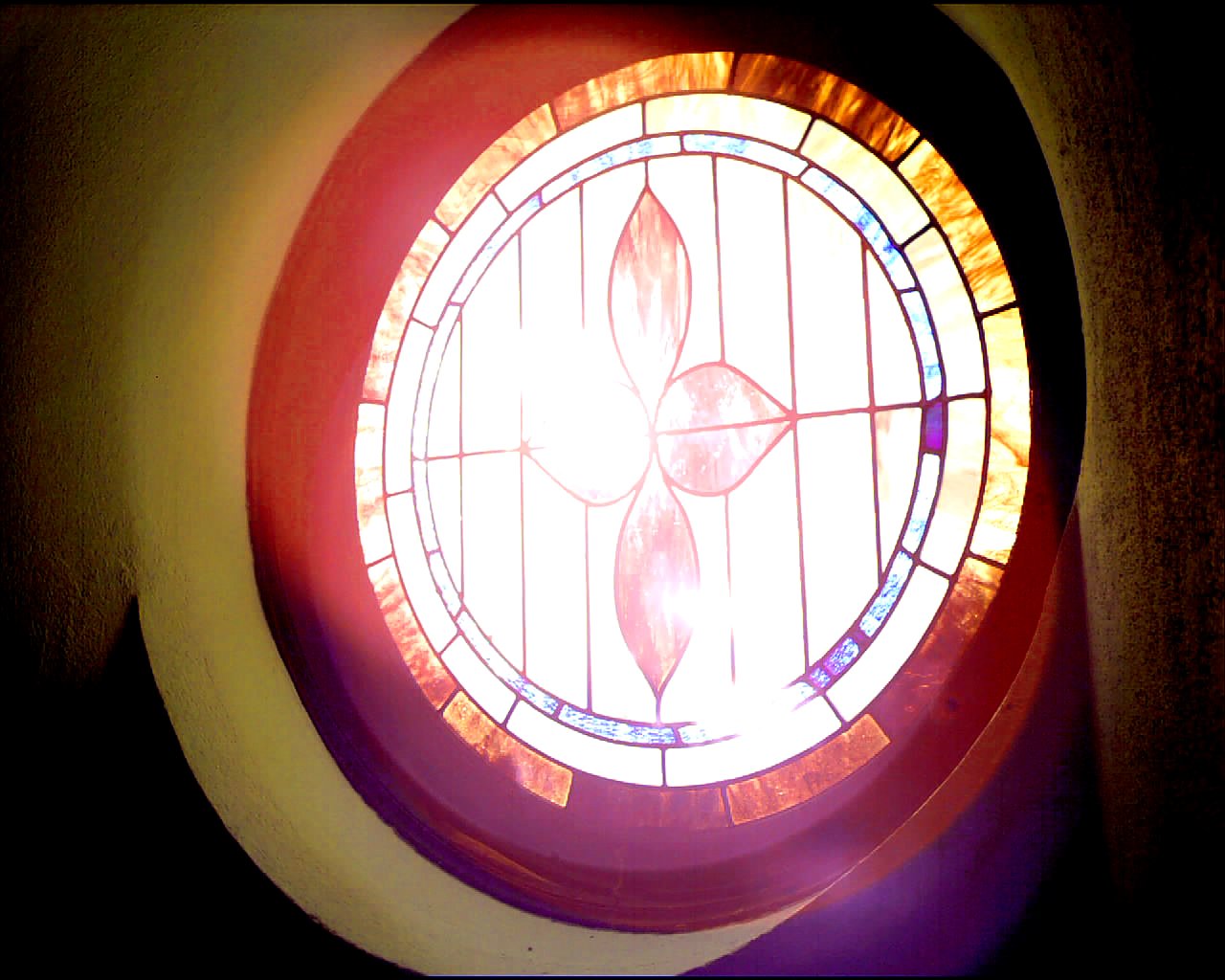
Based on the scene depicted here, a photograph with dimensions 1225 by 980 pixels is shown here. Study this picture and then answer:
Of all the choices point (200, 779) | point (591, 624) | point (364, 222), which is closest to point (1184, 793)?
point (591, 624)

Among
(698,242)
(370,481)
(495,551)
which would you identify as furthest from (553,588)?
(698,242)

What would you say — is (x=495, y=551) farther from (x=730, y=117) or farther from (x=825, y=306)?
(x=730, y=117)

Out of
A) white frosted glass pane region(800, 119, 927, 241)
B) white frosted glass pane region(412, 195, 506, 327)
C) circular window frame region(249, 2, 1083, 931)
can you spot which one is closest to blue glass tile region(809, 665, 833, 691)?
circular window frame region(249, 2, 1083, 931)

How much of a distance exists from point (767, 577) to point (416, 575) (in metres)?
0.50

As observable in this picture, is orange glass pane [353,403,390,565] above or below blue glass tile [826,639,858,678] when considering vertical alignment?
above

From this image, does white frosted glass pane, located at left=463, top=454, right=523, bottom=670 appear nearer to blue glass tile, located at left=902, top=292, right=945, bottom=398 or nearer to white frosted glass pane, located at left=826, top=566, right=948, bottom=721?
white frosted glass pane, located at left=826, top=566, right=948, bottom=721

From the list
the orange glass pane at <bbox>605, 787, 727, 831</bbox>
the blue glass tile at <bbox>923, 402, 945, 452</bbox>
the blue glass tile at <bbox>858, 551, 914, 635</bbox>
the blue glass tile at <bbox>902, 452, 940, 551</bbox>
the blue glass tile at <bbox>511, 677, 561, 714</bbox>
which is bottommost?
the orange glass pane at <bbox>605, 787, 727, 831</bbox>

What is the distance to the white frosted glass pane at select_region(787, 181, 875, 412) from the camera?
3.09 feet

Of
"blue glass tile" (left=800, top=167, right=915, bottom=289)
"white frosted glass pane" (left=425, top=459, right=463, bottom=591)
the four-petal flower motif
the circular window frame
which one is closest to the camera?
the circular window frame

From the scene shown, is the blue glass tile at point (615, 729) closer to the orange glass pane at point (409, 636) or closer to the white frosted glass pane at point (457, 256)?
the orange glass pane at point (409, 636)

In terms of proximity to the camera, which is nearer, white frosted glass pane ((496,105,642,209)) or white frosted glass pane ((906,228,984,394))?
white frosted glass pane ((906,228,984,394))

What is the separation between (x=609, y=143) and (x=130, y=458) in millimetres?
760

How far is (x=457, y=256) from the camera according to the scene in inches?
44.5

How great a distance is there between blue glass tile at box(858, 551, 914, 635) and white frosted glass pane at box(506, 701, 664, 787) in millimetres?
323
